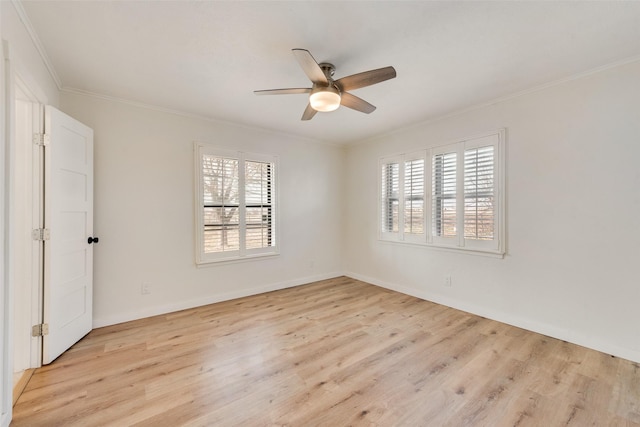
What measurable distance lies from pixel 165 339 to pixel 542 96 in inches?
179

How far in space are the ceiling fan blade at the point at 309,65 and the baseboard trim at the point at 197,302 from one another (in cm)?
308

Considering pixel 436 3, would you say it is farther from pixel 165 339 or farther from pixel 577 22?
pixel 165 339

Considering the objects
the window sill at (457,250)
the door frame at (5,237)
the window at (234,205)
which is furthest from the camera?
the window at (234,205)

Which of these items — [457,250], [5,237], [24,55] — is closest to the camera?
[5,237]

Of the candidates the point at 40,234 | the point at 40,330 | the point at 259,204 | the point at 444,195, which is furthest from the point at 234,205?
the point at 444,195

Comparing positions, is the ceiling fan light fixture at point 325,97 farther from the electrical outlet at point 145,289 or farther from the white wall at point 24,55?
the electrical outlet at point 145,289

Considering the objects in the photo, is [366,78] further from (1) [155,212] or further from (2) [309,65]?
(1) [155,212]

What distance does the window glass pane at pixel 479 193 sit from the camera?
10.3 feet

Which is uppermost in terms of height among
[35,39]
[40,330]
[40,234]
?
[35,39]

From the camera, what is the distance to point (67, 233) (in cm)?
243

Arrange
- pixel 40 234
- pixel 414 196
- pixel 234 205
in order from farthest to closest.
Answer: pixel 414 196, pixel 234 205, pixel 40 234

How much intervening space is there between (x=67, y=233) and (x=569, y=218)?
4711 mm

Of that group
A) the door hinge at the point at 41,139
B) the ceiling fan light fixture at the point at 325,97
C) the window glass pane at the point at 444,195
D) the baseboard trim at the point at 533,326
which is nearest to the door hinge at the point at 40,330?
the door hinge at the point at 41,139

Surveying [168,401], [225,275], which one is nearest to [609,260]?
[168,401]
